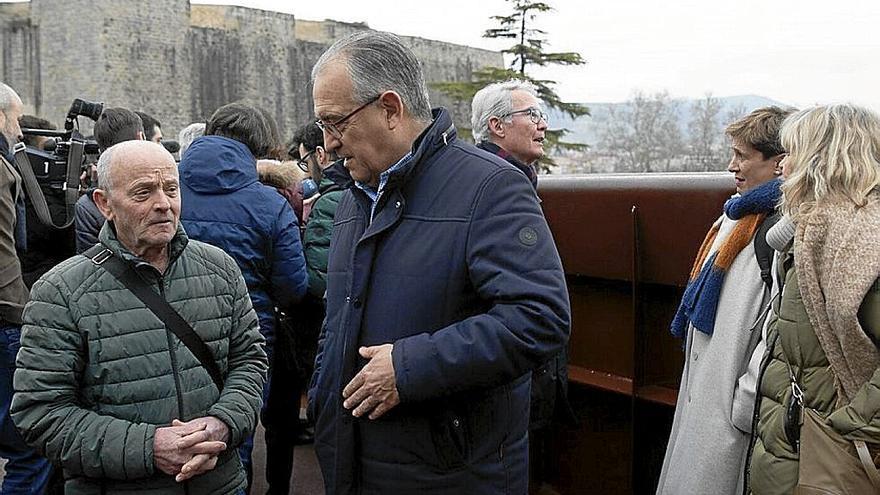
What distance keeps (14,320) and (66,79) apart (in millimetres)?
31547

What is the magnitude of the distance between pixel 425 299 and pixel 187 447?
0.94 meters

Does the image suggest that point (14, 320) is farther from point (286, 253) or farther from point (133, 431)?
point (133, 431)

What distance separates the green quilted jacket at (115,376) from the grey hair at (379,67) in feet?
2.94

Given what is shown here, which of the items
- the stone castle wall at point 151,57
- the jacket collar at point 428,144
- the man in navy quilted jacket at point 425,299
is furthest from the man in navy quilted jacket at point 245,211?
the stone castle wall at point 151,57

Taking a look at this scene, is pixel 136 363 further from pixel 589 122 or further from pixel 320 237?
pixel 589 122

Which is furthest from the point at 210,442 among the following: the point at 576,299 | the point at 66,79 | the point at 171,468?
the point at 66,79

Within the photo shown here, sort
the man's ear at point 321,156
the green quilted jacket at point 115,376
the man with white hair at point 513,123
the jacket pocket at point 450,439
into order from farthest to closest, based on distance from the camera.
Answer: the man's ear at point 321,156, the man with white hair at point 513,123, the green quilted jacket at point 115,376, the jacket pocket at point 450,439

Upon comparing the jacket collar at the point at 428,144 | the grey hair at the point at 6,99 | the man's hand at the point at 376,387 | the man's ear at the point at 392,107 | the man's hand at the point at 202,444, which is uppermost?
the grey hair at the point at 6,99

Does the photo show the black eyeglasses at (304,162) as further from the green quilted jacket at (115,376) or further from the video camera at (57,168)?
the green quilted jacket at (115,376)

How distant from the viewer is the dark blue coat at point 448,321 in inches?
83.4

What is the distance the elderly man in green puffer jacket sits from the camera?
2547 millimetres

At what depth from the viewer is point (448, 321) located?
2.24 metres

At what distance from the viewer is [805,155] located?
255cm

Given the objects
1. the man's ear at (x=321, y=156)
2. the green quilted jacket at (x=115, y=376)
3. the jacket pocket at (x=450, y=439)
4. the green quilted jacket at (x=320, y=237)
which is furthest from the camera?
the man's ear at (x=321, y=156)
